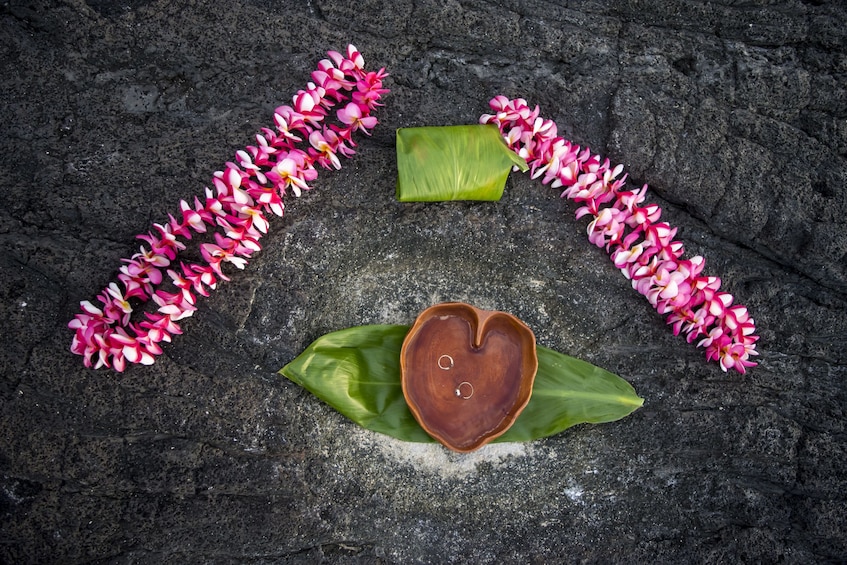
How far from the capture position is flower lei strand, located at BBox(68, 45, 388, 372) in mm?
1698

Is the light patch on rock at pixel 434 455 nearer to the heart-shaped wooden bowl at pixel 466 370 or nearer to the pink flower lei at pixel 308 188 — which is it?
the heart-shaped wooden bowl at pixel 466 370

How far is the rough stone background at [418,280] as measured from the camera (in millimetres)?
1751

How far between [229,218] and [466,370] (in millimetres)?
760

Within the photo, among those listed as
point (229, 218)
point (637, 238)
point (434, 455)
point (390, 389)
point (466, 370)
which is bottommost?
point (434, 455)

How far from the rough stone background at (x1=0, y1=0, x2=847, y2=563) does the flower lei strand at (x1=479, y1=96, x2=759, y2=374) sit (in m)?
0.07

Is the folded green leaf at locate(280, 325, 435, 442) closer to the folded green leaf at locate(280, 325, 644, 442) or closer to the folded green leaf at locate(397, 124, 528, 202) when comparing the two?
the folded green leaf at locate(280, 325, 644, 442)

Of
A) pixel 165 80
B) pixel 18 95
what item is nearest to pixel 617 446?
pixel 165 80

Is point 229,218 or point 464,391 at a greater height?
point 229,218

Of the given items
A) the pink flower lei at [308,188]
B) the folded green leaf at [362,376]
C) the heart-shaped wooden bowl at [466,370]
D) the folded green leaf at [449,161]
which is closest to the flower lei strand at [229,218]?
the pink flower lei at [308,188]

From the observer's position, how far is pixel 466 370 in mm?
1767

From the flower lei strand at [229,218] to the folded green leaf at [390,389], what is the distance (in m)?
0.34

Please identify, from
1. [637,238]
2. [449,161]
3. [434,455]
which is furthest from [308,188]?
[637,238]

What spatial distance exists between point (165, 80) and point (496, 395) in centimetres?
128

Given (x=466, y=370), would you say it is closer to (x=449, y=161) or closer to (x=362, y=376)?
(x=362, y=376)
